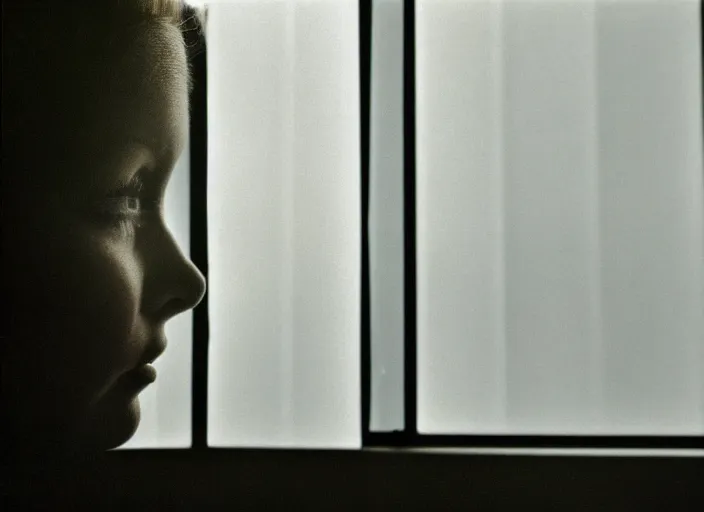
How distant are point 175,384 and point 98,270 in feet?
0.97

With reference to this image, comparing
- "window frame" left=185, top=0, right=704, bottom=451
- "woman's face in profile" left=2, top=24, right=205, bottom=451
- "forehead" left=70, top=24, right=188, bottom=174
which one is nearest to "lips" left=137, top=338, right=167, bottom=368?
"woman's face in profile" left=2, top=24, right=205, bottom=451

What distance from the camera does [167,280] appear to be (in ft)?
1.56

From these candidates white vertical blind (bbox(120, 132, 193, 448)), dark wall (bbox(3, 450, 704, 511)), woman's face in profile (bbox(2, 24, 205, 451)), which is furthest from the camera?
dark wall (bbox(3, 450, 704, 511))

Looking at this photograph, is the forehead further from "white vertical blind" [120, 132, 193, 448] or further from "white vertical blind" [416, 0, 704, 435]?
"white vertical blind" [416, 0, 704, 435]

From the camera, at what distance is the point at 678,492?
2.67 feet

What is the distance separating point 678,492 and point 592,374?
6.8 inches

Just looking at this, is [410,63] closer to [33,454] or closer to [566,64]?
[566,64]

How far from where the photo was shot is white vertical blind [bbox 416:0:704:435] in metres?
0.86

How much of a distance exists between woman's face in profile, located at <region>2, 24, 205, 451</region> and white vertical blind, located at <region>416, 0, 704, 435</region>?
46 cm

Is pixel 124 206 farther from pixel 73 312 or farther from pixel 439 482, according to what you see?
pixel 439 482

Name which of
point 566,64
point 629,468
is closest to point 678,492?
point 629,468

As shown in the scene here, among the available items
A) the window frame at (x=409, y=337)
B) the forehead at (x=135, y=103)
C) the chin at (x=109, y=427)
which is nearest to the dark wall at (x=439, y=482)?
the window frame at (x=409, y=337)

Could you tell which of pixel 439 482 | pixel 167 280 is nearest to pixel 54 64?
pixel 167 280

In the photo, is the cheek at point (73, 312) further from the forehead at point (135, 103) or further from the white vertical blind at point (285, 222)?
the white vertical blind at point (285, 222)
